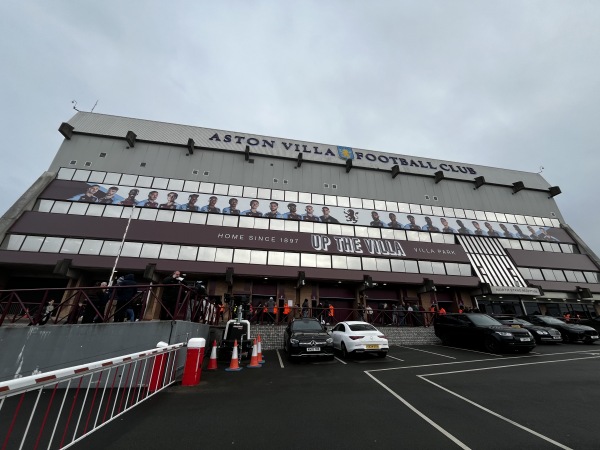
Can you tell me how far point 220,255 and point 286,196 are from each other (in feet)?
28.4

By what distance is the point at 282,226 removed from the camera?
21953 mm

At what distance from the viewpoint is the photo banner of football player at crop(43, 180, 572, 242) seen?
20781mm

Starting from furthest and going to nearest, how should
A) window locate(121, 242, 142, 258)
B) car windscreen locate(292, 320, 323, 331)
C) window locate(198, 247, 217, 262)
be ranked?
window locate(198, 247, 217, 262)
window locate(121, 242, 142, 258)
car windscreen locate(292, 320, 323, 331)

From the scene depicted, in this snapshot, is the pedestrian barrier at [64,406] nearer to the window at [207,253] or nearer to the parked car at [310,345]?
the parked car at [310,345]

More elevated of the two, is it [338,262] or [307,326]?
[338,262]

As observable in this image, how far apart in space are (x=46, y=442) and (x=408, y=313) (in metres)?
18.4

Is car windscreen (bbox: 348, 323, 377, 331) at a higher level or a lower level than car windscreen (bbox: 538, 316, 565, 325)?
lower

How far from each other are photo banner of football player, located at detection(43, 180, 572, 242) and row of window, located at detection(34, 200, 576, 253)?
1.43 feet

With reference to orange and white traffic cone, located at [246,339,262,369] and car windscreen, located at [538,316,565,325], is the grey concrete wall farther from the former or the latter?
car windscreen, located at [538,316,565,325]

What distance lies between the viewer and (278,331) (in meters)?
13.6

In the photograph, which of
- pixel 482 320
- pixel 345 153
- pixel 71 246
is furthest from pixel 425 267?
pixel 71 246

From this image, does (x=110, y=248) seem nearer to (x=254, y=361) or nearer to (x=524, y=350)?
(x=254, y=361)

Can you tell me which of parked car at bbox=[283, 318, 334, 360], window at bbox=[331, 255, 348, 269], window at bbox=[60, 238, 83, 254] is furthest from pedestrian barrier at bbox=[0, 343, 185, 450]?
window at bbox=[60, 238, 83, 254]

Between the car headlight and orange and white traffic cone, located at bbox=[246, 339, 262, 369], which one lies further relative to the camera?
the car headlight
